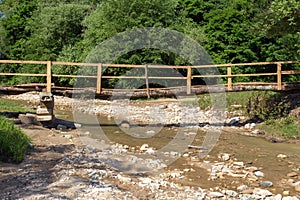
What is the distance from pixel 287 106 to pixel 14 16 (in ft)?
101

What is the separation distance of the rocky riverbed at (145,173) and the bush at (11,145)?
253 mm

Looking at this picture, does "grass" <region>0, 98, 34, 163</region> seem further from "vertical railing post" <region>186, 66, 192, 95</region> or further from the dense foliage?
the dense foliage

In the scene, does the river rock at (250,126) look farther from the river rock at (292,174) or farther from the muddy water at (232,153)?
the river rock at (292,174)

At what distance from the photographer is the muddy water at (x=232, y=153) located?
21.6 ft

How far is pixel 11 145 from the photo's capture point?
7.05 metres

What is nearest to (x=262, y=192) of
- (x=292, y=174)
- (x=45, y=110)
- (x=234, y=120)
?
(x=292, y=174)

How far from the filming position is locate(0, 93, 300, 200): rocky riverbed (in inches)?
214

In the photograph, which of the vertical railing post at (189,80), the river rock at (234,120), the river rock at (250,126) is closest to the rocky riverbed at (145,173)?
the vertical railing post at (189,80)

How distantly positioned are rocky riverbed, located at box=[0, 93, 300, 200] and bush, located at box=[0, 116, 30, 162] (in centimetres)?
25

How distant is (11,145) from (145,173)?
2.86 meters

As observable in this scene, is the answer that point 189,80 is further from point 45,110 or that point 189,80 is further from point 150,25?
point 150,25

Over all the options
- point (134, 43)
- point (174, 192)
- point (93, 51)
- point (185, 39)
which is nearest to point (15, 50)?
point (93, 51)

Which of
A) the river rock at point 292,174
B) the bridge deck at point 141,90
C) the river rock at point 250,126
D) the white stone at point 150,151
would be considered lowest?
the river rock at point 292,174

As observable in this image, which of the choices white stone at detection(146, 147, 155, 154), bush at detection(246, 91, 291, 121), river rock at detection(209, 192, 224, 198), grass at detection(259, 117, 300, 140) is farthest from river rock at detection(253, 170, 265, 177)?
bush at detection(246, 91, 291, 121)
